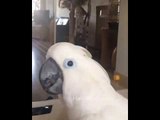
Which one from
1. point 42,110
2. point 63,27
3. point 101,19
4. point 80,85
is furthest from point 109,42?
point 80,85

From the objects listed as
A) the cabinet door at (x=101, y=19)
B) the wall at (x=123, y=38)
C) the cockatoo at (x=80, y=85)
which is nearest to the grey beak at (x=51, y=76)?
the cockatoo at (x=80, y=85)

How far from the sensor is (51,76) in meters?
0.62

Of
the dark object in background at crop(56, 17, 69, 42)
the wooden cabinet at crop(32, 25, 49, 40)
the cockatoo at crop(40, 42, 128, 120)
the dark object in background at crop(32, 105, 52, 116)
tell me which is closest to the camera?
the wooden cabinet at crop(32, 25, 49, 40)

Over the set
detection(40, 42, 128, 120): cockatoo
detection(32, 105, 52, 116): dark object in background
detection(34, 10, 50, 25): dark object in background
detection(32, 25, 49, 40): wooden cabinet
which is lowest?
detection(32, 105, 52, 116): dark object in background

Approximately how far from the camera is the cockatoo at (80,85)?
Answer: 21.5 inches

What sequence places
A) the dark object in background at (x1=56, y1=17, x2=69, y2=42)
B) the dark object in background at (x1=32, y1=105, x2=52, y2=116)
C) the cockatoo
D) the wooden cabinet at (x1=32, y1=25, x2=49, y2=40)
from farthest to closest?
the dark object in background at (x1=56, y1=17, x2=69, y2=42) < the dark object in background at (x1=32, y1=105, x2=52, y2=116) < the cockatoo < the wooden cabinet at (x1=32, y1=25, x2=49, y2=40)

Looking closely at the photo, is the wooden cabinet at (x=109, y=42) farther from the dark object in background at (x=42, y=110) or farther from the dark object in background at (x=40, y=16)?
the dark object in background at (x=42, y=110)

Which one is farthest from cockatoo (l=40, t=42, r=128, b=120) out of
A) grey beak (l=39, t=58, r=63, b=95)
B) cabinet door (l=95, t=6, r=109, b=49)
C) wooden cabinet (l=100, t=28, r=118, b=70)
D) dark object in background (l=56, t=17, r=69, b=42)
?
cabinet door (l=95, t=6, r=109, b=49)

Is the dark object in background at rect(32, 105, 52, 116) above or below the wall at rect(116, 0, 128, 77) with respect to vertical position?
below

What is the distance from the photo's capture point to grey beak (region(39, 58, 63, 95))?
61 centimetres

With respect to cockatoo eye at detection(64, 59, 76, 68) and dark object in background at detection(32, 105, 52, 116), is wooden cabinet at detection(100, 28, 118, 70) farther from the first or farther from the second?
cockatoo eye at detection(64, 59, 76, 68)

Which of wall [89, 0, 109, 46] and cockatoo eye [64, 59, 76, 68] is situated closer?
cockatoo eye [64, 59, 76, 68]
